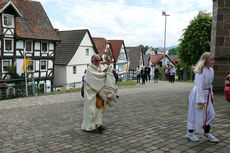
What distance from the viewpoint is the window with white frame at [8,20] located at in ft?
96.8

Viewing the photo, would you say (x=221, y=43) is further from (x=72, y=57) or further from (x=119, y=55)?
(x=119, y=55)

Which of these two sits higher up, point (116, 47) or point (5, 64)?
point (116, 47)

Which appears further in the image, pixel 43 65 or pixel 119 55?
pixel 119 55

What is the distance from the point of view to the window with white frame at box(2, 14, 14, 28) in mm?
29503

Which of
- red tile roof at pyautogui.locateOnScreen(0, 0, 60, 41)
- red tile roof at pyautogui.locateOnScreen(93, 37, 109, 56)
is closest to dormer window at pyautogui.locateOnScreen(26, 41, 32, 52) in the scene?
red tile roof at pyautogui.locateOnScreen(0, 0, 60, 41)

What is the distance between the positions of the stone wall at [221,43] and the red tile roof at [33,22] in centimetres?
2469

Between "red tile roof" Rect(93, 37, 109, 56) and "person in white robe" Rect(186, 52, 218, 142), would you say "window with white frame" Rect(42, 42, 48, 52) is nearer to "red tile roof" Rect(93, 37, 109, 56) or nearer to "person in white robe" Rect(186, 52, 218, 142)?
"red tile roof" Rect(93, 37, 109, 56)

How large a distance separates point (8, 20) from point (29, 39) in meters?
3.40

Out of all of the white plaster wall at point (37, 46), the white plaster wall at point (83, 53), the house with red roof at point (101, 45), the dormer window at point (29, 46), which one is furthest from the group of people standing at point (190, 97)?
the house with red roof at point (101, 45)

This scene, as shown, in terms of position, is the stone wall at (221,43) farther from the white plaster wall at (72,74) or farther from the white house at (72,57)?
the white plaster wall at (72,74)

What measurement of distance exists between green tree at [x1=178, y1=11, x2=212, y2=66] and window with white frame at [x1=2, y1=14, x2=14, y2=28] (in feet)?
80.5

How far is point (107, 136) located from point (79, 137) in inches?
23.9

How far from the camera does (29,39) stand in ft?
105

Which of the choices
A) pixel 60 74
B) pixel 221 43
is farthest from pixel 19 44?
pixel 221 43
